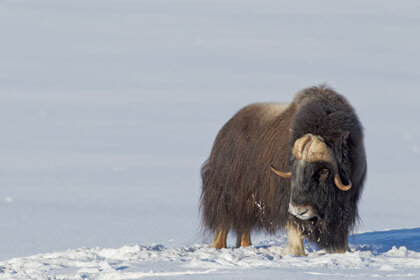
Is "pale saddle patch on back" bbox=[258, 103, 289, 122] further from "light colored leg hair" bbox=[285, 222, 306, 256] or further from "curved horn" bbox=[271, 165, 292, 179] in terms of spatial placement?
"light colored leg hair" bbox=[285, 222, 306, 256]

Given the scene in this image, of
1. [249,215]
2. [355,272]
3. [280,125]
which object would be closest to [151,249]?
[249,215]

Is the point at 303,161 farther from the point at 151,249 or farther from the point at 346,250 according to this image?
the point at 151,249

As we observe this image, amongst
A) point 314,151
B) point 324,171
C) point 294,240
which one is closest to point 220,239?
point 294,240

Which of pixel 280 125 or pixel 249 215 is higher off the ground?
pixel 280 125

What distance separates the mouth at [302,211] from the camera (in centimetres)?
761

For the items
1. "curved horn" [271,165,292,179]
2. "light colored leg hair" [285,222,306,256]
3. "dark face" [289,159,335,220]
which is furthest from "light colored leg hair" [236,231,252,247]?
"dark face" [289,159,335,220]

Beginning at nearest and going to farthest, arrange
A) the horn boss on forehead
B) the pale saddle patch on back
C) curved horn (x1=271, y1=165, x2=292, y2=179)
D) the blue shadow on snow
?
the horn boss on forehead
curved horn (x1=271, y1=165, x2=292, y2=179)
the pale saddle patch on back
the blue shadow on snow

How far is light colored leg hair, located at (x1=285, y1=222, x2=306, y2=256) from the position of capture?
26.2 ft

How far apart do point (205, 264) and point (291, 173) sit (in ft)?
3.23

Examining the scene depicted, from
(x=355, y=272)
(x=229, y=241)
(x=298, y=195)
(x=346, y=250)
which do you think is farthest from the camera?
(x=229, y=241)

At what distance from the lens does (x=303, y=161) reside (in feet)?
25.0

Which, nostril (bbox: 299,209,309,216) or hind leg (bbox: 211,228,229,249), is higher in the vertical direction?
nostril (bbox: 299,209,309,216)

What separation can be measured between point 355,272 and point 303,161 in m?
0.94

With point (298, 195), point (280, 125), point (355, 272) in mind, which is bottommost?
point (355, 272)
